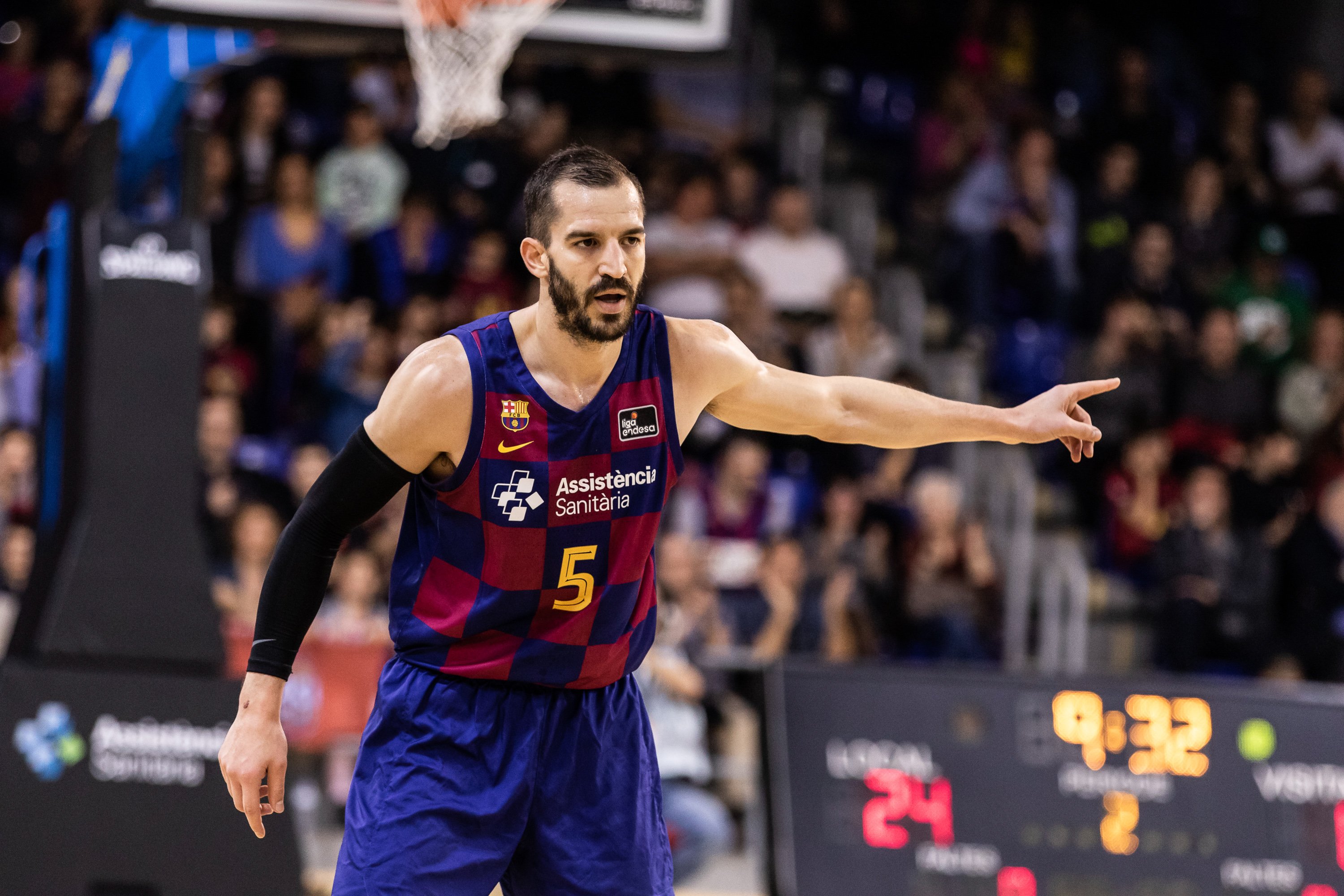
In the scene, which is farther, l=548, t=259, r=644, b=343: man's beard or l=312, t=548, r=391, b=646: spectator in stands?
l=312, t=548, r=391, b=646: spectator in stands

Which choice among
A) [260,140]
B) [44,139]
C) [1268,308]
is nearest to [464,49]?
[260,140]

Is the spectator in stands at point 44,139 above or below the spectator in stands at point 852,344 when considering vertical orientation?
above

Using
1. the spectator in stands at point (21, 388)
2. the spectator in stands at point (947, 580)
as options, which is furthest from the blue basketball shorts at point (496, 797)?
the spectator in stands at point (21, 388)

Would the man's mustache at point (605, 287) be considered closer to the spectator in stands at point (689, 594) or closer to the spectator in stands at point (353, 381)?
the spectator in stands at point (689, 594)

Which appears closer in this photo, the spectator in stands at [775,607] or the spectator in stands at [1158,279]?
the spectator in stands at [775,607]

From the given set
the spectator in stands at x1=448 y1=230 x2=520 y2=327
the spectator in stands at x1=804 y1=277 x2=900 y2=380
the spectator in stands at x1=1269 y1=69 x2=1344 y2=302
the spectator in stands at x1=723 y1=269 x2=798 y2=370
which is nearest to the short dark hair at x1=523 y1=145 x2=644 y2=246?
the spectator in stands at x1=448 y1=230 x2=520 y2=327

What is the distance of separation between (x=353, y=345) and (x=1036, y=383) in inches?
189

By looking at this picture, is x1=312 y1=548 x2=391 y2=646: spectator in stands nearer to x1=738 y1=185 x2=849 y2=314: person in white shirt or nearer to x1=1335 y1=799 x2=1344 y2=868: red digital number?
x1=738 y1=185 x2=849 y2=314: person in white shirt

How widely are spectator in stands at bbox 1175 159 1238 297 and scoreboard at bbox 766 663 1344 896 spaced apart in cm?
590

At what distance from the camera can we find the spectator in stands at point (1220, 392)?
1031 cm

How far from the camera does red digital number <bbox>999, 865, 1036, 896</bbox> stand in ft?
20.2

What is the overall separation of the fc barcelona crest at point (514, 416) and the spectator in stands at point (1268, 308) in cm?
866

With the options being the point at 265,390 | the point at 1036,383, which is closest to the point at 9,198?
the point at 265,390

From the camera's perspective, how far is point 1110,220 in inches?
456
